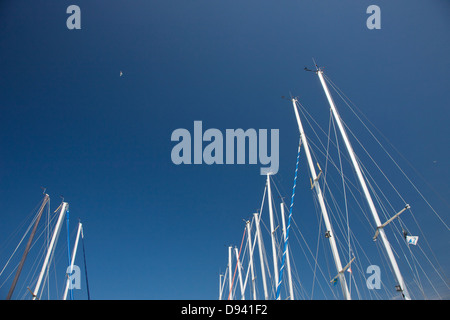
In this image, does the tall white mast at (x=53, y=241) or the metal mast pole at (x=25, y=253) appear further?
the tall white mast at (x=53, y=241)

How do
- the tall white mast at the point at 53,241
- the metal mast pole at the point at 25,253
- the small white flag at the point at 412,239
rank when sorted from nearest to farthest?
the small white flag at the point at 412,239, the metal mast pole at the point at 25,253, the tall white mast at the point at 53,241

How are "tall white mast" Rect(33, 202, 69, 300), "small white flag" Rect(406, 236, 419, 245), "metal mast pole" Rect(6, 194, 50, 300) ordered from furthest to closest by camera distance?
"tall white mast" Rect(33, 202, 69, 300), "metal mast pole" Rect(6, 194, 50, 300), "small white flag" Rect(406, 236, 419, 245)

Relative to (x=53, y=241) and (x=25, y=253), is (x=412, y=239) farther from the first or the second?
(x=53, y=241)

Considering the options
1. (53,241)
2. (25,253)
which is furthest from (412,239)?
(53,241)

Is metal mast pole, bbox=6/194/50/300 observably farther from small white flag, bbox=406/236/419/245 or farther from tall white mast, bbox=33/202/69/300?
small white flag, bbox=406/236/419/245

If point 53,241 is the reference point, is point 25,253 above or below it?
below

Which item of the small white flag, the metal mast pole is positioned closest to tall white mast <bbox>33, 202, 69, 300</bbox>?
the metal mast pole

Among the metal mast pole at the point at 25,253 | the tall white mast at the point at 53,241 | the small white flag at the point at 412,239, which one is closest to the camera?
the small white flag at the point at 412,239

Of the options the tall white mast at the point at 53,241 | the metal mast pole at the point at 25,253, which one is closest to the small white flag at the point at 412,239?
the metal mast pole at the point at 25,253

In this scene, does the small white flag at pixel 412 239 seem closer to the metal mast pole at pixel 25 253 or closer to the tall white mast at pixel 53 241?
the metal mast pole at pixel 25 253
